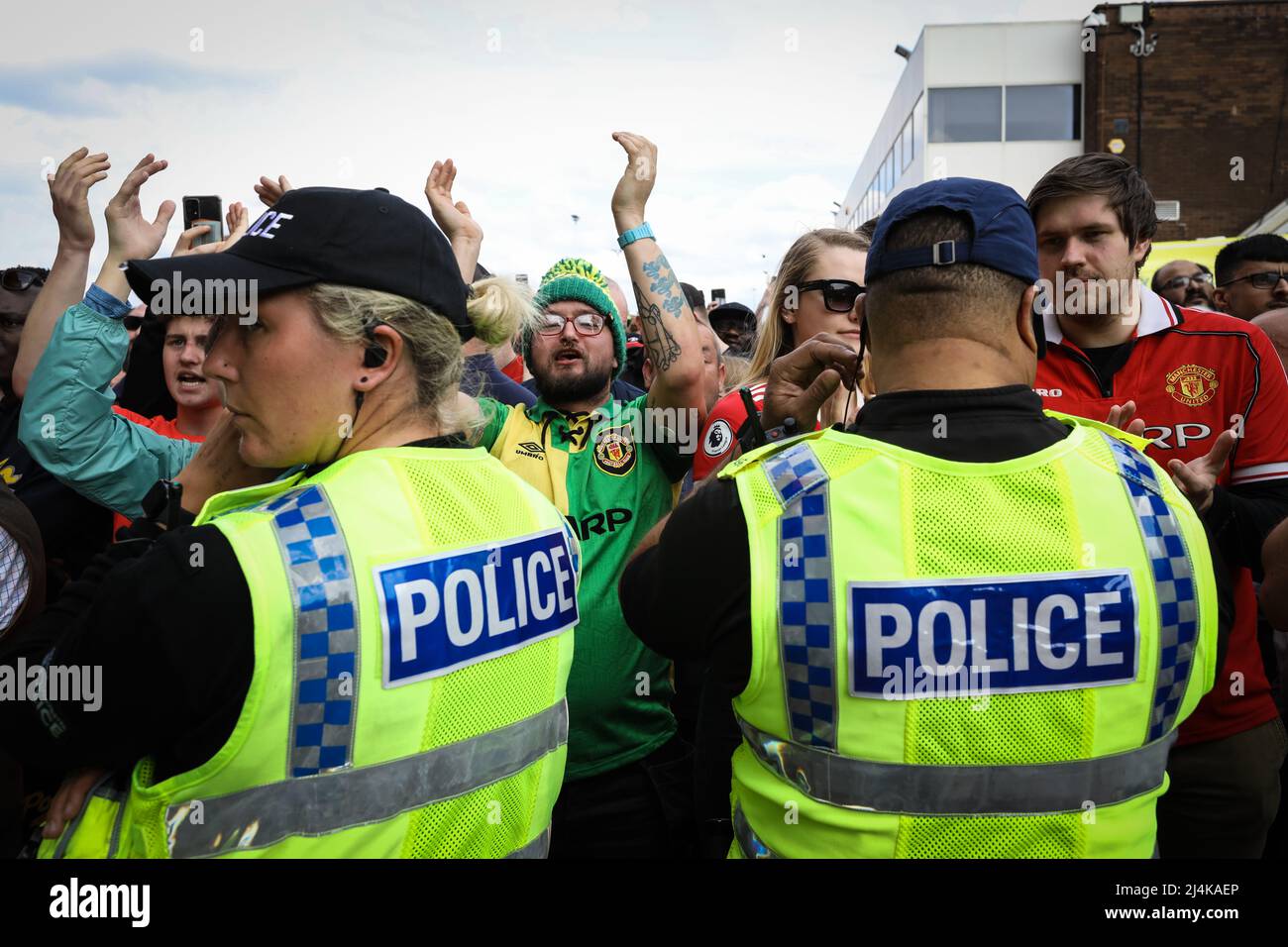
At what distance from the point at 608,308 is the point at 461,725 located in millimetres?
2270

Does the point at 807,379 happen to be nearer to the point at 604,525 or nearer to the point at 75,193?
the point at 604,525

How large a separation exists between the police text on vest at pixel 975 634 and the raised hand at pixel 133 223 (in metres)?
2.69

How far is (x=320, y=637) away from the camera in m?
1.41

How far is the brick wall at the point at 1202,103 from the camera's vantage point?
21.6m

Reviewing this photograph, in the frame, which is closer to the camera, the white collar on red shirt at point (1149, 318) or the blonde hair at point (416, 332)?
the blonde hair at point (416, 332)

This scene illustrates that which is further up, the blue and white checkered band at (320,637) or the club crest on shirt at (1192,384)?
the club crest on shirt at (1192,384)

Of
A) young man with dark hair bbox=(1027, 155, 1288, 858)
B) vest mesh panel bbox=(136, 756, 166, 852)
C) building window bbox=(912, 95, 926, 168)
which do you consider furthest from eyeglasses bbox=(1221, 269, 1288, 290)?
building window bbox=(912, 95, 926, 168)

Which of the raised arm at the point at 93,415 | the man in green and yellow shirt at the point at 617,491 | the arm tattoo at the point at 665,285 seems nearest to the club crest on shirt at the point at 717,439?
the man in green and yellow shirt at the point at 617,491

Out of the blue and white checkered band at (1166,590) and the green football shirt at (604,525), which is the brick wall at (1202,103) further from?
the blue and white checkered band at (1166,590)

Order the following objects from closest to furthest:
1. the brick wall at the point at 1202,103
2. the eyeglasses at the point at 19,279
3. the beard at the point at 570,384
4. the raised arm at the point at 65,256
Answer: the raised arm at the point at 65,256
the beard at the point at 570,384
the eyeglasses at the point at 19,279
the brick wall at the point at 1202,103

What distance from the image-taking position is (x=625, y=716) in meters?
2.91

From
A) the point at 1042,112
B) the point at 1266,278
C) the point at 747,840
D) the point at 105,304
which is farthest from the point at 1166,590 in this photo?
the point at 1042,112

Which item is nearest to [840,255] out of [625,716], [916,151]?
[625,716]

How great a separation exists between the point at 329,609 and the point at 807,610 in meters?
0.80
